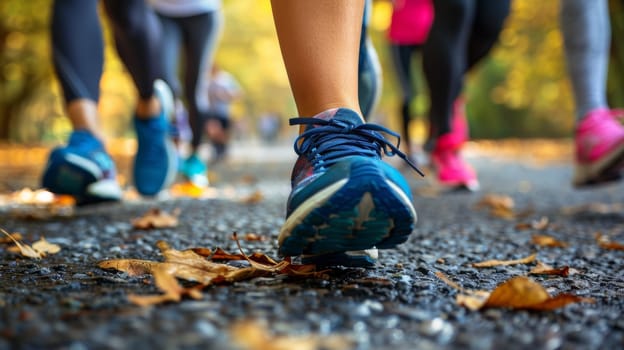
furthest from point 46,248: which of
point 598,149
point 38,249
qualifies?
point 598,149

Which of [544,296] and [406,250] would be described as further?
[406,250]

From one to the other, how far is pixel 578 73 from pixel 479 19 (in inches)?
36.7

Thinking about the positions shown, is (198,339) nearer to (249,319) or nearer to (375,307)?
(249,319)

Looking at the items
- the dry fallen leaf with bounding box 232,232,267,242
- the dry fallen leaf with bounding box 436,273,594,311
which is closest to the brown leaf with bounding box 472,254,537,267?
the dry fallen leaf with bounding box 436,273,594,311

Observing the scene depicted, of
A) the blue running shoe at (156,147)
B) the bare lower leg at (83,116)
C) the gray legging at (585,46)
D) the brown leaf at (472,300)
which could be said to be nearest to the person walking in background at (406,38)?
the gray legging at (585,46)

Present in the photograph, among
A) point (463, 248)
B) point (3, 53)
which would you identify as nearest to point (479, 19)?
point (463, 248)

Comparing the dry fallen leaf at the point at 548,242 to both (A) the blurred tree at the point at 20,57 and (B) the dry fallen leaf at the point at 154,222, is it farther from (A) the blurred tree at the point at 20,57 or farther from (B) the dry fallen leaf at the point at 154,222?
(A) the blurred tree at the point at 20,57

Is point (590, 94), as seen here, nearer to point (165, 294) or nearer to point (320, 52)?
point (320, 52)

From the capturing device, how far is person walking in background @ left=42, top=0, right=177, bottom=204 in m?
2.53

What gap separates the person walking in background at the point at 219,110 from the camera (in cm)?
997

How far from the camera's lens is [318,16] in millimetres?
Answer: 1455

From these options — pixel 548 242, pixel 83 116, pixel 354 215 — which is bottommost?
pixel 548 242

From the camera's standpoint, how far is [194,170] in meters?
4.65

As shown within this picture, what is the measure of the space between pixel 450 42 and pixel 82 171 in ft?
6.58
